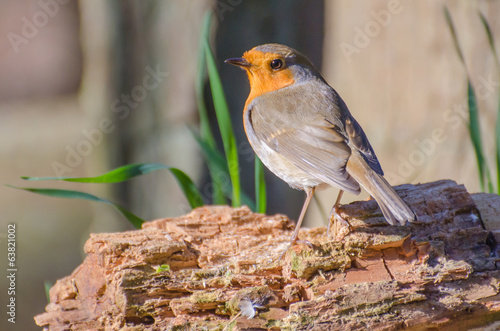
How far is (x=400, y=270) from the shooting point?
2000 millimetres

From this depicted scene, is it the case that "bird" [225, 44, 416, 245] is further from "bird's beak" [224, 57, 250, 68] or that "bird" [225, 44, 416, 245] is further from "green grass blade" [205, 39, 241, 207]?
"green grass blade" [205, 39, 241, 207]

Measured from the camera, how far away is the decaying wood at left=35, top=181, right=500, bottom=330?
6.05ft

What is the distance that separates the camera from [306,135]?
92.8 inches
